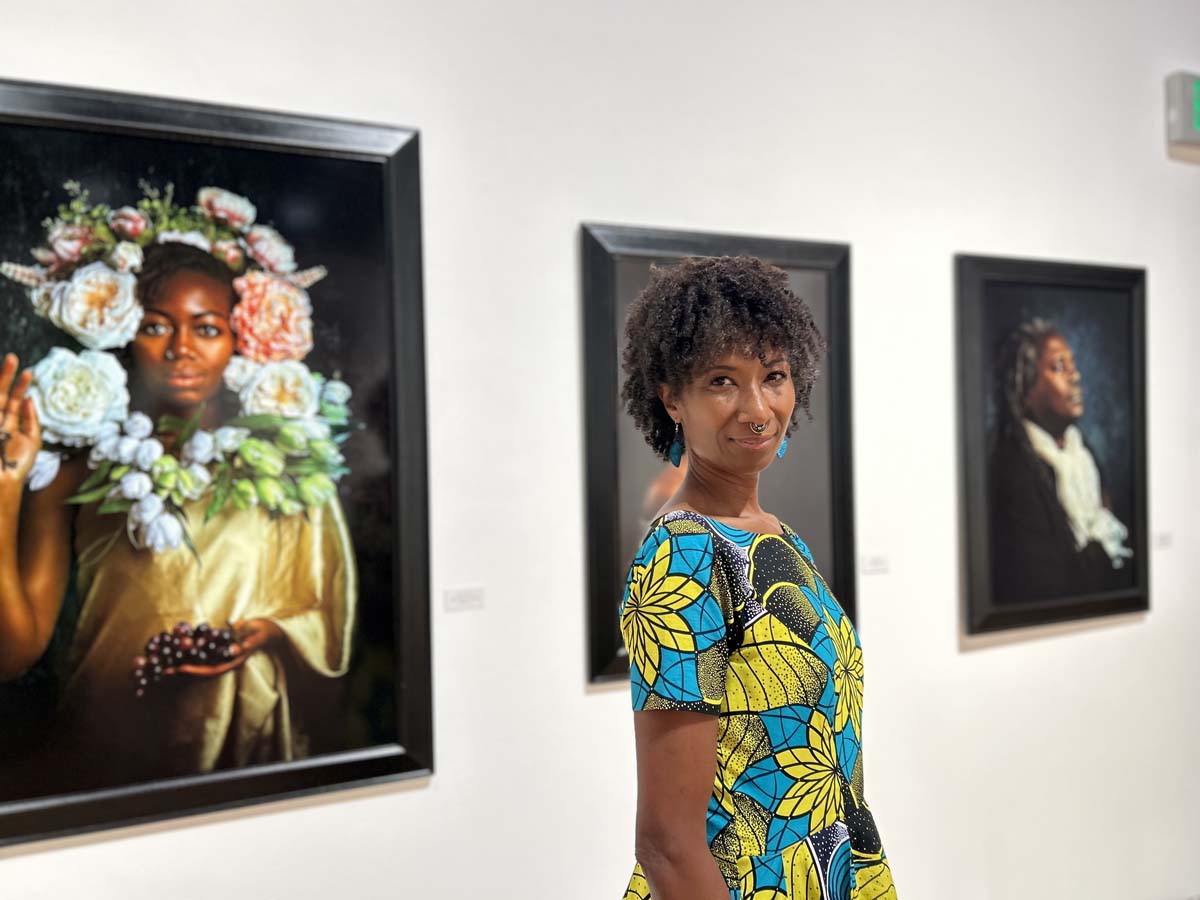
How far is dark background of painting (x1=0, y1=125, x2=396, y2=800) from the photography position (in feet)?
6.95

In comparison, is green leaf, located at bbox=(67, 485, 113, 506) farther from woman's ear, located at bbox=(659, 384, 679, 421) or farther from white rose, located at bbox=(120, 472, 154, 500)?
woman's ear, located at bbox=(659, 384, 679, 421)

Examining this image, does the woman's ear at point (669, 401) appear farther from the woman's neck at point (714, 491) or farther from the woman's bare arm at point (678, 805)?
the woman's bare arm at point (678, 805)

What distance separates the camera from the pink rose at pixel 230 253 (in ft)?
7.08

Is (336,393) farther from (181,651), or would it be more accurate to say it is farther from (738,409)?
(738,409)

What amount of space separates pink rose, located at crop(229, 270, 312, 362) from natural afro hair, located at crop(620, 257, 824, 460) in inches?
44.0

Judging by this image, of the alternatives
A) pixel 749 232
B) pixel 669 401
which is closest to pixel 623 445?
pixel 749 232

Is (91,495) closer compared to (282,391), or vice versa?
(91,495)

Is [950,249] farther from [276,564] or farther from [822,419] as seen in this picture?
[276,564]

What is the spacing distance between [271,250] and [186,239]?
17 centimetres

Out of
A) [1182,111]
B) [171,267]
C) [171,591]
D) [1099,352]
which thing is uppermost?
[1182,111]

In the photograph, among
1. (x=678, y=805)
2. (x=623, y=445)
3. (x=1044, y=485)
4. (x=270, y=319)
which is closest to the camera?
(x=678, y=805)

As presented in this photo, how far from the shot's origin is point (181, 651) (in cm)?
212

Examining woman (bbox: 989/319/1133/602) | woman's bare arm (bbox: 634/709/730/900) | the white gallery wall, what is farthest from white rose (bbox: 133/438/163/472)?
woman (bbox: 989/319/1133/602)

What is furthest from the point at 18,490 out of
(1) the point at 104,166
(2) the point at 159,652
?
(1) the point at 104,166
